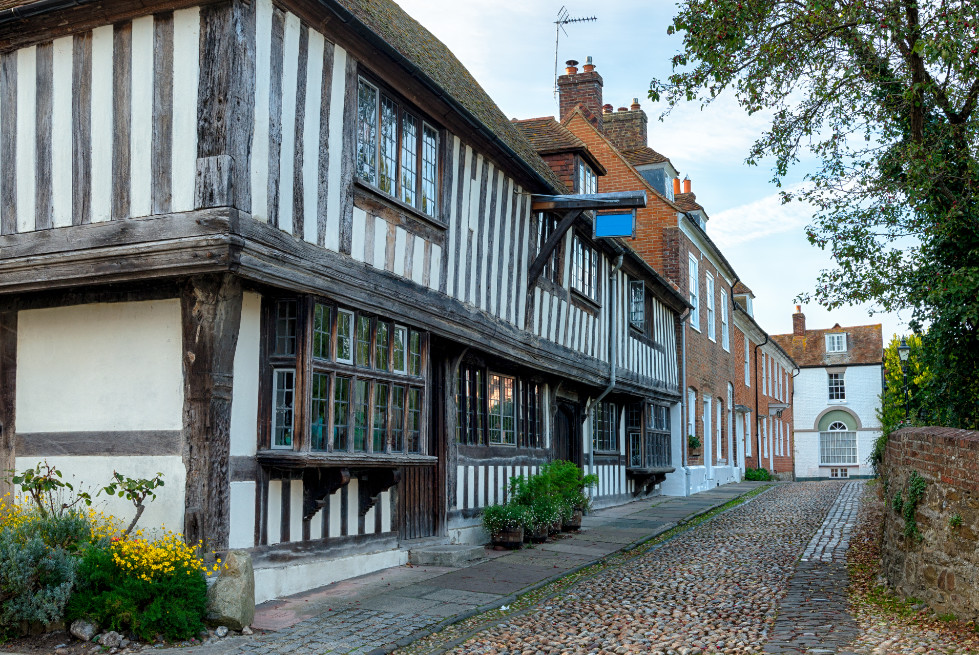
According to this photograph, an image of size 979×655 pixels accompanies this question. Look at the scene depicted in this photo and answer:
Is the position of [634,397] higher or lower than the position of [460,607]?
higher

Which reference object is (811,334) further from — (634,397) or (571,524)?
(571,524)

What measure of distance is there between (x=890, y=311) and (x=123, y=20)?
8.31 meters

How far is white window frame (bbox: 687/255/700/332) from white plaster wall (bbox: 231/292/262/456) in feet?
57.1

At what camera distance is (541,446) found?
1405 centimetres

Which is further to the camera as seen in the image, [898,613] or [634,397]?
[634,397]

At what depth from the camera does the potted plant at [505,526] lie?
11.2 m

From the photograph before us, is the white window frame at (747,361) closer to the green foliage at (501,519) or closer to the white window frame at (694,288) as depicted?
the white window frame at (694,288)

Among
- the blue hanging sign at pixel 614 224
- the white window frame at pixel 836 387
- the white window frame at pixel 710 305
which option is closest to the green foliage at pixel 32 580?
the blue hanging sign at pixel 614 224

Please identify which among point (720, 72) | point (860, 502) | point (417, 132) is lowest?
point (860, 502)

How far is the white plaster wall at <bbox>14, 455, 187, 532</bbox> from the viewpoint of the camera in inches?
266

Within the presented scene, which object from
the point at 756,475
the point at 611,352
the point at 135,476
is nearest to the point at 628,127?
the point at 611,352

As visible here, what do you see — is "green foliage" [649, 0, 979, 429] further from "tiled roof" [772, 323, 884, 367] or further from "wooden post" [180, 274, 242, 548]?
"tiled roof" [772, 323, 884, 367]

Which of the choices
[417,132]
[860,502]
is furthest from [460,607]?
[860,502]

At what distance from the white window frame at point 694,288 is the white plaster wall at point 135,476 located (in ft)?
59.5
